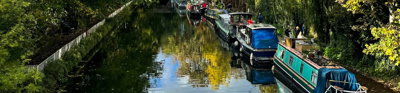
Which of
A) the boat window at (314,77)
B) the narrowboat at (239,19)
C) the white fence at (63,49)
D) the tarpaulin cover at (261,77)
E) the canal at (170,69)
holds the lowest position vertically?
the tarpaulin cover at (261,77)

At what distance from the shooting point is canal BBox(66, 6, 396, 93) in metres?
25.3

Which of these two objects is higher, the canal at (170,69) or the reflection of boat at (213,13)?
the reflection of boat at (213,13)

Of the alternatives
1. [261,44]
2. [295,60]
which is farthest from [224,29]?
[295,60]

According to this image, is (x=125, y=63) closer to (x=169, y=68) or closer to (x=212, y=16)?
(x=169, y=68)

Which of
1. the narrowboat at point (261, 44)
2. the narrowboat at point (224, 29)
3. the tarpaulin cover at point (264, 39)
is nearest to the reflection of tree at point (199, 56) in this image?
the narrowboat at point (224, 29)

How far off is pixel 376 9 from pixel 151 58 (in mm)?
17438

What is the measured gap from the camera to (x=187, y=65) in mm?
32094

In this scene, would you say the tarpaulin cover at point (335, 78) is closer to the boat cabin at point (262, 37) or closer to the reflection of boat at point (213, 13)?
the boat cabin at point (262, 37)

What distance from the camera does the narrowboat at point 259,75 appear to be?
27.2 metres

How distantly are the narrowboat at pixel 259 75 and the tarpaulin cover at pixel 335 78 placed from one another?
6417 millimetres

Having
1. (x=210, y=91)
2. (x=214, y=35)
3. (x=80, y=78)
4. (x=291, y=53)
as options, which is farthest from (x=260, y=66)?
(x=214, y=35)

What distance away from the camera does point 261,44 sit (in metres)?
31.3

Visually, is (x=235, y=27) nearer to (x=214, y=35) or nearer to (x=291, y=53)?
(x=214, y=35)

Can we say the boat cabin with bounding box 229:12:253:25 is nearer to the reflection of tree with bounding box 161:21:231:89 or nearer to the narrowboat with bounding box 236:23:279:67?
the reflection of tree with bounding box 161:21:231:89
